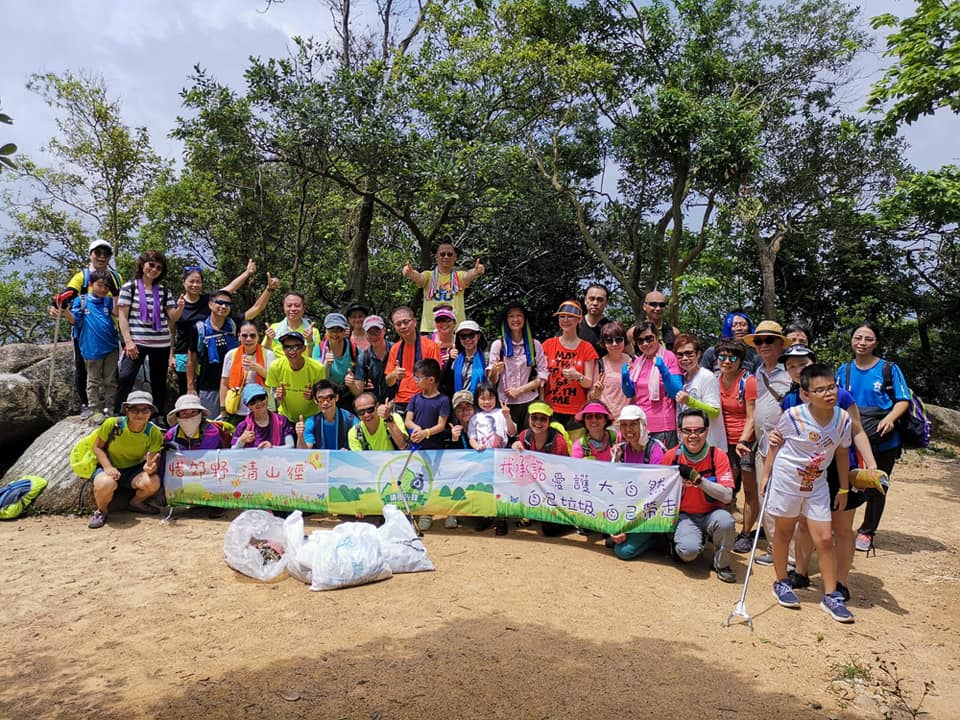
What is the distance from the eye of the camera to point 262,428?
676 cm

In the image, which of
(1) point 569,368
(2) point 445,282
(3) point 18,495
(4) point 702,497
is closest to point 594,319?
(1) point 569,368

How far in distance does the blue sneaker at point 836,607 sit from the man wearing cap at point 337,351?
4576mm

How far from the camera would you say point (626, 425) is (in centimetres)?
583

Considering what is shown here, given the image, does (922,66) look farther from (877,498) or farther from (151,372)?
(151,372)

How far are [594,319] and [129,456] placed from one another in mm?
4808

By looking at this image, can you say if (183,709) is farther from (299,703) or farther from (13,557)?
(13,557)

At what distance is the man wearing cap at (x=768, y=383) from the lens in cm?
590

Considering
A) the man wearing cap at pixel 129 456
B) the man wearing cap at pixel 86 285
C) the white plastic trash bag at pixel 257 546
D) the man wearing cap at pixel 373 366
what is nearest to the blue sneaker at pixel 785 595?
the white plastic trash bag at pixel 257 546

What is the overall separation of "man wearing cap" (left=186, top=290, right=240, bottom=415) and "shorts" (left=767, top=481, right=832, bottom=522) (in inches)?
211

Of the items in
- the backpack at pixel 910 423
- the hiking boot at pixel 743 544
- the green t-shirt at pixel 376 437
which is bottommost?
the hiking boot at pixel 743 544

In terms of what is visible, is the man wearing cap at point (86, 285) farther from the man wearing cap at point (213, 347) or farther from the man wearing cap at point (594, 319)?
the man wearing cap at point (594, 319)

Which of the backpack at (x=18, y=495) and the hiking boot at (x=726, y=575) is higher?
the backpack at (x=18, y=495)

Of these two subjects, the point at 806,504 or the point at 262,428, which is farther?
the point at 262,428

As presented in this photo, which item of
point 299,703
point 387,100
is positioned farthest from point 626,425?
point 387,100
